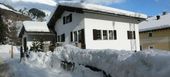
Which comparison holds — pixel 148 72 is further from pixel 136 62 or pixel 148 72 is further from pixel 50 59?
pixel 50 59

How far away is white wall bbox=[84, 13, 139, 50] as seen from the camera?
28.2m

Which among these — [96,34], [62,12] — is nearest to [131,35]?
[96,34]

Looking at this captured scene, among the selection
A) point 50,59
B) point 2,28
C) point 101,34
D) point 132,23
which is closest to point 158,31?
point 132,23

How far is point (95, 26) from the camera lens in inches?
1134

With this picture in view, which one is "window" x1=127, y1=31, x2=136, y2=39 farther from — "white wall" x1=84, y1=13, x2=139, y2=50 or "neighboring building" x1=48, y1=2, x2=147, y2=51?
"white wall" x1=84, y1=13, x2=139, y2=50

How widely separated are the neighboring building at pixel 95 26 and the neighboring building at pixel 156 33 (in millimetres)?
8626

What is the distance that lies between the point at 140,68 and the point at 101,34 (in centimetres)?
2165

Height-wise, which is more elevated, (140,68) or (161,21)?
(161,21)

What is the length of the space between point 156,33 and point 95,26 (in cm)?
1613

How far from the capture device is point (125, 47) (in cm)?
3136

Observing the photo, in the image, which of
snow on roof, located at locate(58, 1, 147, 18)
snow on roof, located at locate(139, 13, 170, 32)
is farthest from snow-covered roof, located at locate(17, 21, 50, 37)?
snow on roof, located at locate(139, 13, 170, 32)

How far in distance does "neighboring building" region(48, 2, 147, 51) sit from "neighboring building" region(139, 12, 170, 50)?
863cm

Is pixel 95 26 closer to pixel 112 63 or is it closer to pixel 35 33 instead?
pixel 35 33

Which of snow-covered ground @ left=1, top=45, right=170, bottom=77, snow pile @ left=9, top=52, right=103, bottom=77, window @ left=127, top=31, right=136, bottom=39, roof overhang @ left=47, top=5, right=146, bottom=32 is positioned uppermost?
roof overhang @ left=47, top=5, right=146, bottom=32
